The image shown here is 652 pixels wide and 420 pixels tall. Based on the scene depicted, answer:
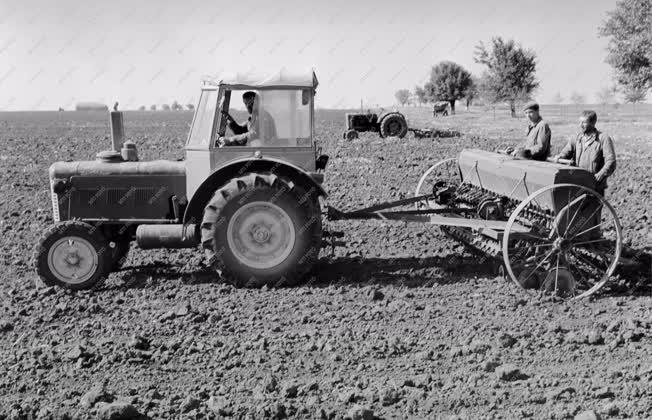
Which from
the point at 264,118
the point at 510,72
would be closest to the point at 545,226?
the point at 264,118

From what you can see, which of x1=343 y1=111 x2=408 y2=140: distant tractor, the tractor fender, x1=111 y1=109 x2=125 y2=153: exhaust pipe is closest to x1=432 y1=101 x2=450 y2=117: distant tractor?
x1=343 y1=111 x2=408 y2=140: distant tractor

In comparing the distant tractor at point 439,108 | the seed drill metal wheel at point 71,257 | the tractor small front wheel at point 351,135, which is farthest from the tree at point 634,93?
the seed drill metal wheel at point 71,257

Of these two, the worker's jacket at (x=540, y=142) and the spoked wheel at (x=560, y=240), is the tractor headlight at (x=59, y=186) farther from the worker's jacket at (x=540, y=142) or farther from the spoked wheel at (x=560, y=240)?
the worker's jacket at (x=540, y=142)

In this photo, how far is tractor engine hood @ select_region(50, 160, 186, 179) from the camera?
718 cm

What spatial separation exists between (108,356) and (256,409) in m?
1.47

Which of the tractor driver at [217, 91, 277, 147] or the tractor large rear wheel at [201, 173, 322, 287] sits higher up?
the tractor driver at [217, 91, 277, 147]

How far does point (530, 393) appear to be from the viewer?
4.41 meters

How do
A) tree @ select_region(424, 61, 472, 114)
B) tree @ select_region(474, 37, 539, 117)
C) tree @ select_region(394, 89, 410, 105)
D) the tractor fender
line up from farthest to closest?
tree @ select_region(394, 89, 410, 105) < tree @ select_region(424, 61, 472, 114) < tree @ select_region(474, 37, 539, 117) < the tractor fender

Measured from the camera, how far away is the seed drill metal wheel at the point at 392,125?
26.5m

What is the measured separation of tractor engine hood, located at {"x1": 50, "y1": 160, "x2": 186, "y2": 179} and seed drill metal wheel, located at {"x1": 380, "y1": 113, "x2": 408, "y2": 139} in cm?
1975

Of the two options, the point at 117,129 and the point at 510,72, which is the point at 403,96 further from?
the point at 117,129

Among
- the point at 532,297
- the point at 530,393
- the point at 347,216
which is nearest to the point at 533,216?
the point at 532,297

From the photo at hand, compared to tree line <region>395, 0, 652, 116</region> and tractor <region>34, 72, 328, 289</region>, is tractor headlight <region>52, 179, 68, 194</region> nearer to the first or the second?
tractor <region>34, 72, 328, 289</region>

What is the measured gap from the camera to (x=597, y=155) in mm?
7078
